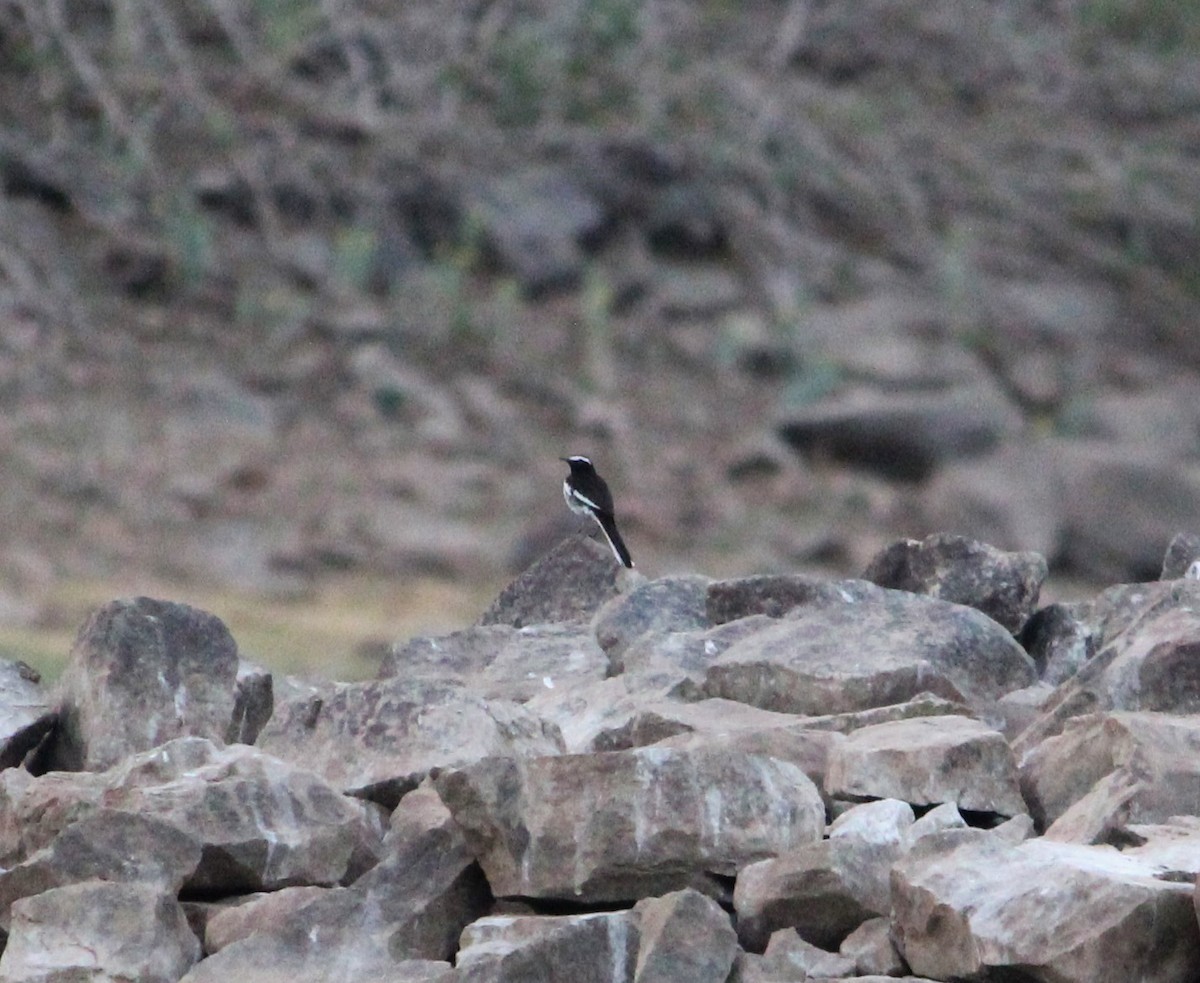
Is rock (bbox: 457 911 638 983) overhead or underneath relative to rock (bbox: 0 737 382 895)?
underneath

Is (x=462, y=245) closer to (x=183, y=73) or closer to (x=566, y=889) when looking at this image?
(x=183, y=73)

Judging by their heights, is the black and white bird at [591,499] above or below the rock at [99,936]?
above

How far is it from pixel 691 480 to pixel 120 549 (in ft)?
15.1

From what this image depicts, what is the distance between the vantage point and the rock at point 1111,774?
157 inches

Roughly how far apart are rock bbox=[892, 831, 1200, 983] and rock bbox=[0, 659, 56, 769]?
183 cm

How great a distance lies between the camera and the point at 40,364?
57.4 ft

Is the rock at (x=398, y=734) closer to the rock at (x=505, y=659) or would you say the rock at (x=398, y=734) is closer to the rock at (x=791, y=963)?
→ the rock at (x=505, y=659)

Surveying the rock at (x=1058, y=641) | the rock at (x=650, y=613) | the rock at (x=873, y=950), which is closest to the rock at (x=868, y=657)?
the rock at (x=1058, y=641)

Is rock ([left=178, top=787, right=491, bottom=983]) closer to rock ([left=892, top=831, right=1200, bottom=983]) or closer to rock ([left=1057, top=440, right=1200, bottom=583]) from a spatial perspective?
rock ([left=892, top=831, right=1200, bottom=983])

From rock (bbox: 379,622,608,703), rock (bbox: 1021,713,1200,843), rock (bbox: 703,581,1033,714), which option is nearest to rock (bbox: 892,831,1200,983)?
rock (bbox: 1021,713,1200,843)

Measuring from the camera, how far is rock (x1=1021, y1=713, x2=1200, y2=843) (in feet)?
13.1

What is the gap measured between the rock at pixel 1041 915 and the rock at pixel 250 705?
166 cm

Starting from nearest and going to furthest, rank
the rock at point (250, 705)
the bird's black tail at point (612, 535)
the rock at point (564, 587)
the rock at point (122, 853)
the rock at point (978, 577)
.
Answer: the rock at point (122, 853) → the rock at point (250, 705) → the rock at point (978, 577) → the rock at point (564, 587) → the bird's black tail at point (612, 535)

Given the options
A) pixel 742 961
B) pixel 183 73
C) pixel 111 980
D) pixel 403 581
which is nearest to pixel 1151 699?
pixel 742 961
